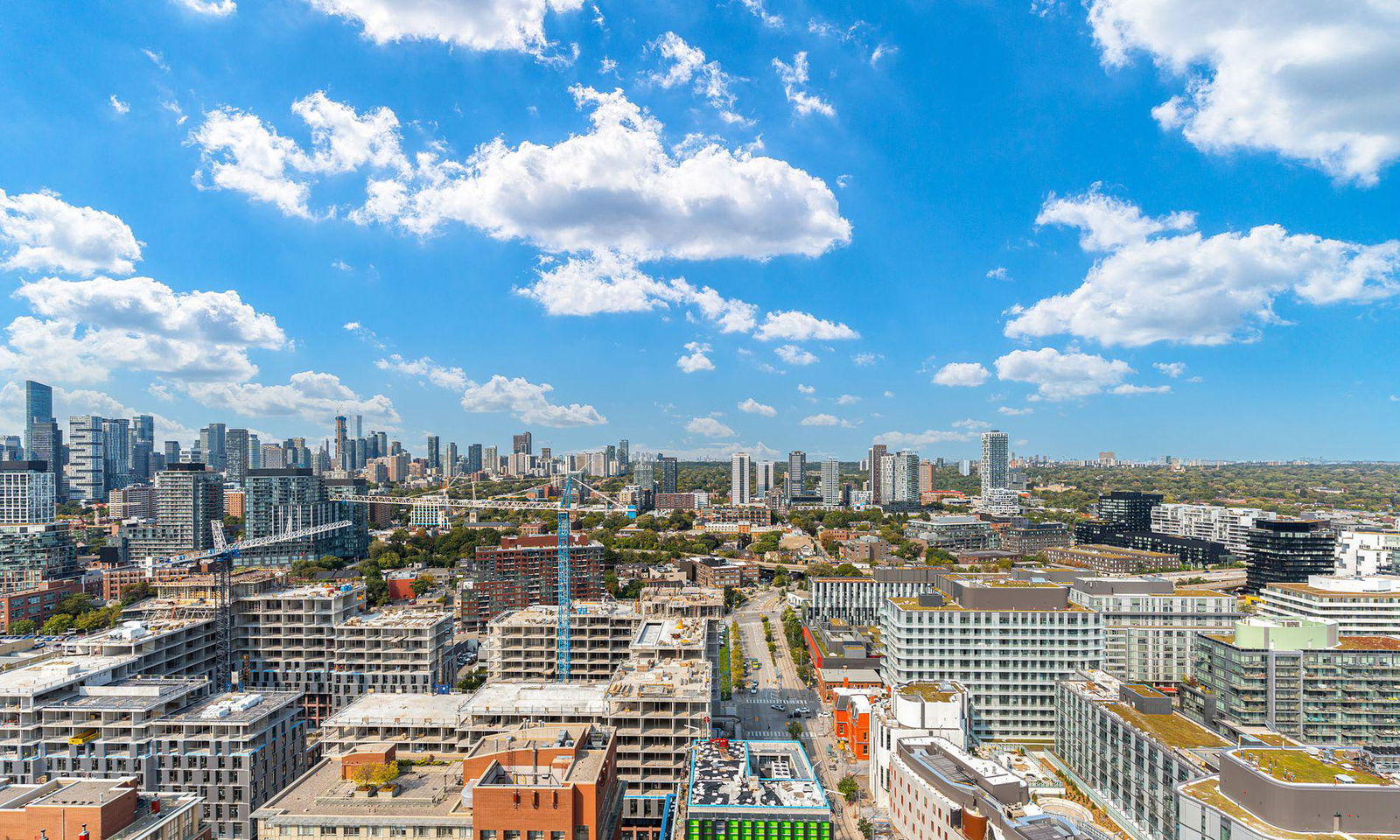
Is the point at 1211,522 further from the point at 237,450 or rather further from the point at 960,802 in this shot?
the point at 237,450

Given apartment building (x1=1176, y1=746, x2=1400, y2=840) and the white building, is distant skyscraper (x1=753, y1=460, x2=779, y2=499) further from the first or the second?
apartment building (x1=1176, y1=746, x2=1400, y2=840)

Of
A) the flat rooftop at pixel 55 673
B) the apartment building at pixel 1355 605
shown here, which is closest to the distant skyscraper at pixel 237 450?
the flat rooftop at pixel 55 673

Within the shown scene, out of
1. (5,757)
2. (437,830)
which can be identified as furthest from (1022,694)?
(5,757)

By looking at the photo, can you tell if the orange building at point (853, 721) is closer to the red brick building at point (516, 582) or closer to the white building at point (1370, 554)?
the red brick building at point (516, 582)

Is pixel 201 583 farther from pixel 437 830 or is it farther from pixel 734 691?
pixel 437 830

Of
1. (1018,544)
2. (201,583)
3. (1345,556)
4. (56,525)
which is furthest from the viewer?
(1018,544)

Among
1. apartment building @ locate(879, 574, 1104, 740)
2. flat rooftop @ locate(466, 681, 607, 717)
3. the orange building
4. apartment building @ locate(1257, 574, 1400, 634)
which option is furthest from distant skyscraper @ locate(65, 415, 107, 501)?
apartment building @ locate(1257, 574, 1400, 634)
